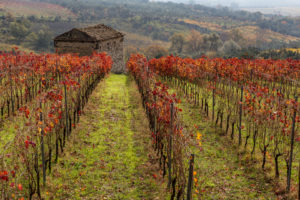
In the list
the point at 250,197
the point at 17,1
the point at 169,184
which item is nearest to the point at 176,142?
the point at 169,184

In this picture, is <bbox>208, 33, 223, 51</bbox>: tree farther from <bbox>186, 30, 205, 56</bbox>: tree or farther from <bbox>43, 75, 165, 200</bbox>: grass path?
<bbox>43, 75, 165, 200</bbox>: grass path

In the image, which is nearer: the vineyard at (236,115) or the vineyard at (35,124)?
the vineyard at (35,124)

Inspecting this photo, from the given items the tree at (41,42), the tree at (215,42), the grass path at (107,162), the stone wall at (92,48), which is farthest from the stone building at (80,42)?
the tree at (215,42)

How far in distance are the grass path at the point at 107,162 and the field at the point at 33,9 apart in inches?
4965

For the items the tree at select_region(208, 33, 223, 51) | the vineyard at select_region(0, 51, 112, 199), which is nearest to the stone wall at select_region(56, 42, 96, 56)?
the vineyard at select_region(0, 51, 112, 199)

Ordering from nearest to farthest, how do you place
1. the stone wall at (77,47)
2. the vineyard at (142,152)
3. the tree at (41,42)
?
the vineyard at (142,152), the stone wall at (77,47), the tree at (41,42)

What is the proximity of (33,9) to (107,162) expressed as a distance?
151m

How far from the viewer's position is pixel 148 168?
8312 millimetres

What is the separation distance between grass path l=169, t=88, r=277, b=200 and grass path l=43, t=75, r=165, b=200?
125 centimetres

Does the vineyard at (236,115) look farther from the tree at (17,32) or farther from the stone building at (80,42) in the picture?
the tree at (17,32)

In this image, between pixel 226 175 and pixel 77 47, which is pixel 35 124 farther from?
pixel 77 47

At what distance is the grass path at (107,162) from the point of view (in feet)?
23.6

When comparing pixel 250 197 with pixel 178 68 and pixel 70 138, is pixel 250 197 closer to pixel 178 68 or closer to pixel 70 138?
pixel 70 138

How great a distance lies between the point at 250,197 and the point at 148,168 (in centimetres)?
277
